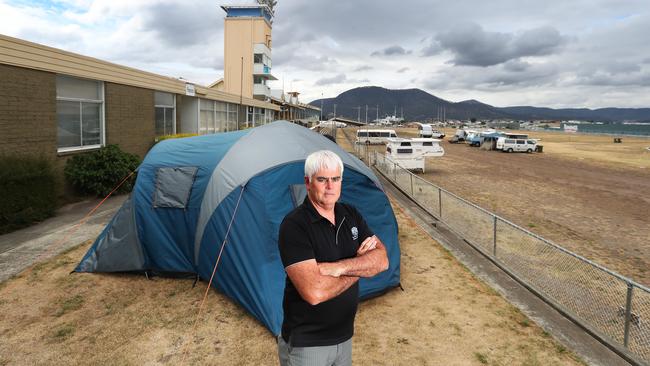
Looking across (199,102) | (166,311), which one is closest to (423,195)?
(166,311)

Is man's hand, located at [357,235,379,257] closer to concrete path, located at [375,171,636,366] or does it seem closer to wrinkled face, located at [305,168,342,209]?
wrinkled face, located at [305,168,342,209]

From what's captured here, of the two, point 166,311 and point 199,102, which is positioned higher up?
point 199,102

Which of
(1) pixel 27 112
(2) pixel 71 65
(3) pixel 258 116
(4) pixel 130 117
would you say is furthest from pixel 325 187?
(3) pixel 258 116

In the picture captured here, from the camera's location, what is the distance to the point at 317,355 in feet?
8.21

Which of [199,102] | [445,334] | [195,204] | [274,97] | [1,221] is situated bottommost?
[445,334]

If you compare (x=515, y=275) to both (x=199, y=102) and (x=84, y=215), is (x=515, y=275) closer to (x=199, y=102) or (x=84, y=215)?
(x=84, y=215)

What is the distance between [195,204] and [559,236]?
9492 mm

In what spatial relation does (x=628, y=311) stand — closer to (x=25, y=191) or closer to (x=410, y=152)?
(x=25, y=191)

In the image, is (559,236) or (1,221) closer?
(1,221)

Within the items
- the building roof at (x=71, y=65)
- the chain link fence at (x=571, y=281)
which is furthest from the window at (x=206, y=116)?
the chain link fence at (x=571, y=281)

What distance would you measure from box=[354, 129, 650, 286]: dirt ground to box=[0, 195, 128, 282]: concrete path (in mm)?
11542

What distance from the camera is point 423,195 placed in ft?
46.8

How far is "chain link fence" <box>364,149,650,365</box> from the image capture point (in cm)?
526

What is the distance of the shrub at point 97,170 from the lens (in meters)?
12.6
